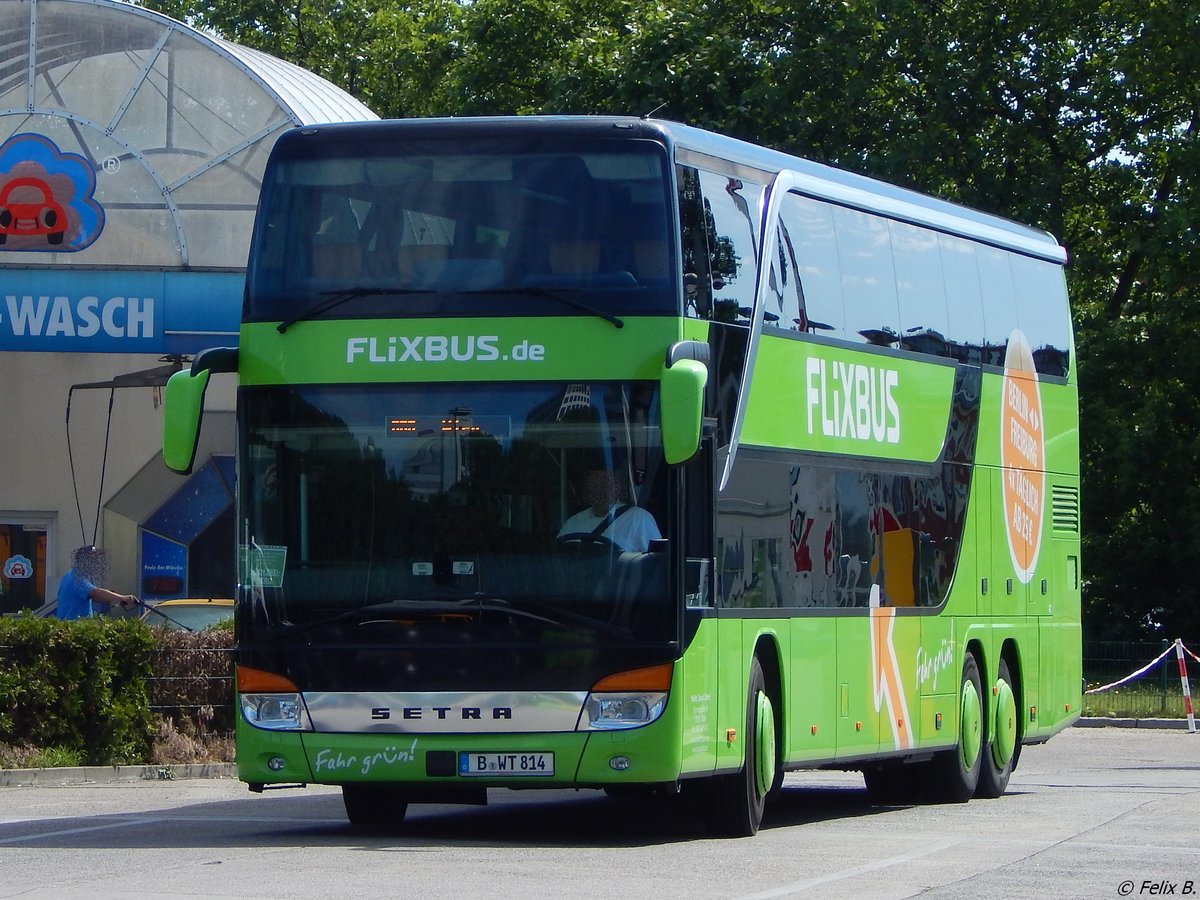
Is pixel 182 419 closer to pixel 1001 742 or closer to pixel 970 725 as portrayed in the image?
pixel 970 725

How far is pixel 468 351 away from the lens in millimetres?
12484

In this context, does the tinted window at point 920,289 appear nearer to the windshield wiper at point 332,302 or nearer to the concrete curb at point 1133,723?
the windshield wiper at point 332,302

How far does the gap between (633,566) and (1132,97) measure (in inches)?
1189

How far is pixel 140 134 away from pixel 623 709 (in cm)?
1988

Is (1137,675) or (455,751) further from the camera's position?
(1137,675)

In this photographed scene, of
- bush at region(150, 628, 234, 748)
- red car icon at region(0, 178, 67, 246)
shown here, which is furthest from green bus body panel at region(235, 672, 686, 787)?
red car icon at region(0, 178, 67, 246)

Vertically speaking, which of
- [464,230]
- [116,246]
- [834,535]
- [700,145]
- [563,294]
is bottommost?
[834,535]

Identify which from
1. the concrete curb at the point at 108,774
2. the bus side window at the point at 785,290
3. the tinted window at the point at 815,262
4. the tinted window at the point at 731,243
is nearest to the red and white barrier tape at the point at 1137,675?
the concrete curb at the point at 108,774

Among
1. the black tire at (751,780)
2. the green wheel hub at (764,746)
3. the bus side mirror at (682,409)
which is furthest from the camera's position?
the green wheel hub at (764,746)

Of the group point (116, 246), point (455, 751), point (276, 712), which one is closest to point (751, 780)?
point (455, 751)

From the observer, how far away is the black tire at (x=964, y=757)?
1705 cm

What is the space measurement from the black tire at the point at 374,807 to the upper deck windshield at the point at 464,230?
3.16 m

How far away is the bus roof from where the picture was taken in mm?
12633

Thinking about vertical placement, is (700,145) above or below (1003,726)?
above
